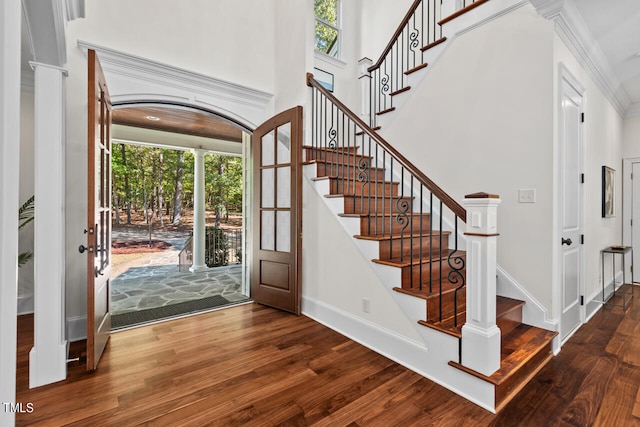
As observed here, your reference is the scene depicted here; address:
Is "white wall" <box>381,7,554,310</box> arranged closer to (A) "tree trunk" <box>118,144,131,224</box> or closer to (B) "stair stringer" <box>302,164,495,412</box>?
(B) "stair stringer" <box>302,164,495,412</box>

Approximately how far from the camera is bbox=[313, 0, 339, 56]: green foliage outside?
542 centimetres

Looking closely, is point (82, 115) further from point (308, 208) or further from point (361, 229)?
point (361, 229)

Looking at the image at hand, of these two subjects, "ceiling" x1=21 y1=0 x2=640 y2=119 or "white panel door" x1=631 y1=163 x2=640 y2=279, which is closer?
"ceiling" x1=21 y1=0 x2=640 y2=119

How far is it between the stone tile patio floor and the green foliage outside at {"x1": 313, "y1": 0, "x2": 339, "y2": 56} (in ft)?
14.2

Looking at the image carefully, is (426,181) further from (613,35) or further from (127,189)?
(127,189)

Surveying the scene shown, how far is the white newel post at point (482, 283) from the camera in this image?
6.40ft

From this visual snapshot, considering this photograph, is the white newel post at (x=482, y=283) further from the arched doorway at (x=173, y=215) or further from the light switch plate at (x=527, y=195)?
the arched doorway at (x=173, y=215)

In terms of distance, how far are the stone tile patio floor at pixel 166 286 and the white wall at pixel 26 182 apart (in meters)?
0.86

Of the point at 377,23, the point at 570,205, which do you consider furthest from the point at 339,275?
the point at 377,23

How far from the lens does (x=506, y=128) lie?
2824 mm

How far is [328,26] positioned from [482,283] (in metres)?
5.21

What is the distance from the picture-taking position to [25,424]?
1745mm

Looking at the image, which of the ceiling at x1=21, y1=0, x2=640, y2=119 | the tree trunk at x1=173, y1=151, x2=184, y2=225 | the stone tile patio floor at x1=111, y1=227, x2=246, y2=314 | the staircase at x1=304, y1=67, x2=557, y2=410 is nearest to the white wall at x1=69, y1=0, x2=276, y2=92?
the ceiling at x1=21, y1=0, x2=640, y2=119

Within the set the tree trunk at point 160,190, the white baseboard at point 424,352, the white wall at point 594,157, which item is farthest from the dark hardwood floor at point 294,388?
the tree trunk at point 160,190
